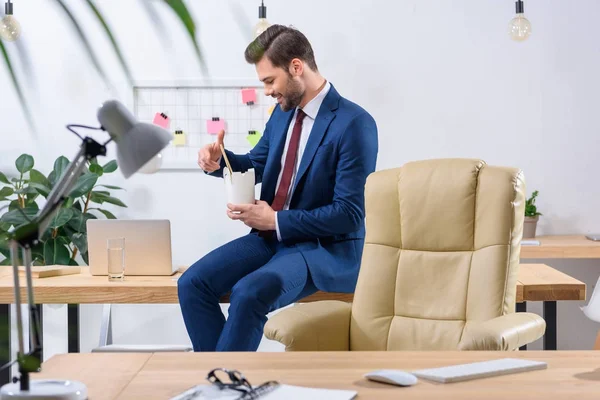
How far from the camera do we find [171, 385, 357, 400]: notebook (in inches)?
43.9

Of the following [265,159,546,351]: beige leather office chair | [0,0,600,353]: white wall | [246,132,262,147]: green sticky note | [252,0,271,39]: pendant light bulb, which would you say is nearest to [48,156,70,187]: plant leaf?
[0,0,600,353]: white wall

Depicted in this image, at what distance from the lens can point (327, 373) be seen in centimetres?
130

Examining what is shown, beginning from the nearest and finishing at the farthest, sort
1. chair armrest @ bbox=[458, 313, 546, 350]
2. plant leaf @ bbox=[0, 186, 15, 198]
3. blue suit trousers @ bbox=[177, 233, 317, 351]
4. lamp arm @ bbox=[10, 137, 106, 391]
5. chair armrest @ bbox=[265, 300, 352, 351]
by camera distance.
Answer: lamp arm @ bbox=[10, 137, 106, 391]
chair armrest @ bbox=[458, 313, 546, 350]
chair armrest @ bbox=[265, 300, 352, 351]
blue suit trousers @ bbox=[177, 233, 317, 351]
plant leaf @ bbox=[0, 186, 15, 198]

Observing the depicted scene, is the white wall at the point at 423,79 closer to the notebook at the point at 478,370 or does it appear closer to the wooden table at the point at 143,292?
the wooden table at the point at 143,292

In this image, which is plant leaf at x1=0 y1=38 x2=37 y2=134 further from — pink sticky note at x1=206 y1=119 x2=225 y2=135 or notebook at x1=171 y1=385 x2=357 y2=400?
pink sticky note at x1=206 y1=119 x2=225 y2=135

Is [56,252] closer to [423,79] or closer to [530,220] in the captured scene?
[423,79]

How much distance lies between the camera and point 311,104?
9.23ft

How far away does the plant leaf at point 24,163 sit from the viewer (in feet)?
13.0

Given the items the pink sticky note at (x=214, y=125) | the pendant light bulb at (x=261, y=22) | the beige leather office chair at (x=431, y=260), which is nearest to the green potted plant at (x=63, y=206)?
the pink sticky note at (x=214, y=125)

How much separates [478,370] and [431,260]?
3.49 feet

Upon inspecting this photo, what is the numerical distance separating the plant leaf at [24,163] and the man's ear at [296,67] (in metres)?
1.84

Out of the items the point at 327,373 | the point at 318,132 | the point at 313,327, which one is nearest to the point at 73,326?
the point at 318,132

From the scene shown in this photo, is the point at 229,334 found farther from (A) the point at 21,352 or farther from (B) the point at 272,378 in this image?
(A) the point at 21,352

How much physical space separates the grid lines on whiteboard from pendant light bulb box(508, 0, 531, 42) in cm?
130
